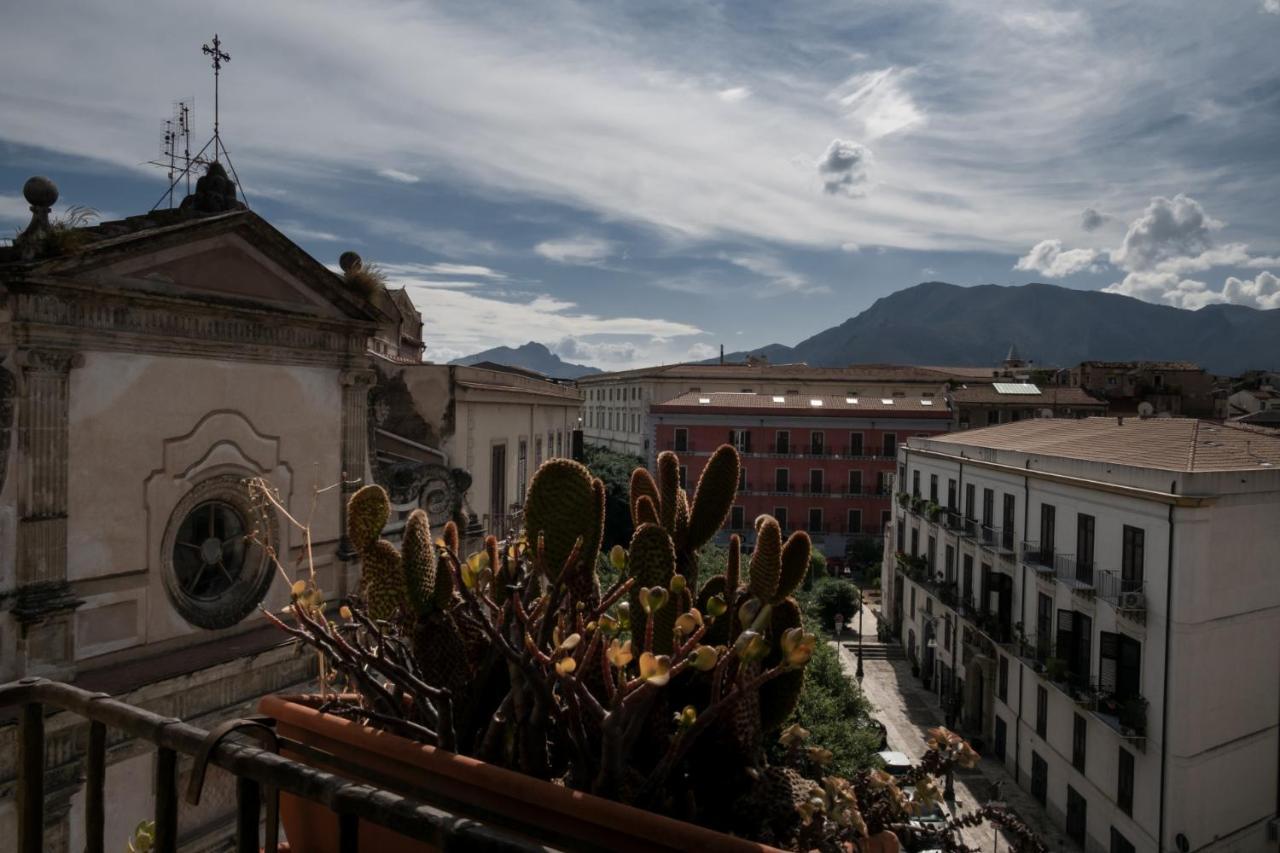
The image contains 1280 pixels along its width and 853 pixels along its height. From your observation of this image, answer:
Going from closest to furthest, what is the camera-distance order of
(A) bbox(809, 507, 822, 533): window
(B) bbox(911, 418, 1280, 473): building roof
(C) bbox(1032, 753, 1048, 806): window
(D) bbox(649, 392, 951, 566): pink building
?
(B) bbox(911, 418, 1280, 473): building roof → (C) bbox(1032, 753, 1048, 806): window → (D) bbox(649, 392, 951, 566): pink building → (A) bbox(809, 507, 822, 533): window

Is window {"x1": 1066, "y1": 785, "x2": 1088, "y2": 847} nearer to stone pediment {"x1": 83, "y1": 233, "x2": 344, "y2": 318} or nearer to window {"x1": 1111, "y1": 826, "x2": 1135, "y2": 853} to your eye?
Answer: window {"x1": 1111, "y1": 826, "x2": 1135, "y2": 853}

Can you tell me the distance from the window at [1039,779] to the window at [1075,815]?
1.36 m

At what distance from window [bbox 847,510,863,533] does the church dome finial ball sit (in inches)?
1725

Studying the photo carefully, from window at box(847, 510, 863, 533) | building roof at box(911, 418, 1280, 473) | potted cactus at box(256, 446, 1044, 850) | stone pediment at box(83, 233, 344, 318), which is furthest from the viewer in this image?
window at box(847, 510, 863, 533)

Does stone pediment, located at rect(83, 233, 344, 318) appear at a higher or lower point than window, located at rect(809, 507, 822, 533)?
higher

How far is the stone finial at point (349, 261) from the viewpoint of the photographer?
18.2 meters

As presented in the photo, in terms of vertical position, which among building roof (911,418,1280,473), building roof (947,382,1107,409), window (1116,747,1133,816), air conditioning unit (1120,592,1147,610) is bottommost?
window (1116,747,1133,816)

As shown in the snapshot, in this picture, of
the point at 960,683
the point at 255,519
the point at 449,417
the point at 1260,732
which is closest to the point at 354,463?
the point at 255,519

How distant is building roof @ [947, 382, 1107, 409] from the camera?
49562 millimetres

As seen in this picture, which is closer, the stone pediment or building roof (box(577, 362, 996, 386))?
the stone pediment

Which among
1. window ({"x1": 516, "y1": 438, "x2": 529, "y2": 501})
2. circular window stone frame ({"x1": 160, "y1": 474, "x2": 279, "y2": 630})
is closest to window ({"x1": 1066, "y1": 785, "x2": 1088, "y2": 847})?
window ({"x1": 516, "y1": 438, "x2": 529, "y2": 501})

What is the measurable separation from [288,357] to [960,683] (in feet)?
81.1

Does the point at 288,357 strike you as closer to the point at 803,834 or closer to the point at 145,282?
the point at 145,282

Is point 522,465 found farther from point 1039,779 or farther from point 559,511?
point 559,511
